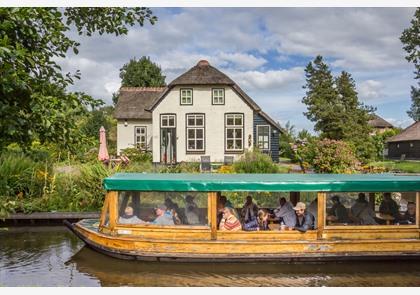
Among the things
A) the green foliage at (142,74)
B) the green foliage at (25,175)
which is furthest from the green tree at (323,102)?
the green foliage at (25,175)

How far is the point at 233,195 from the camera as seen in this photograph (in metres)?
13.0

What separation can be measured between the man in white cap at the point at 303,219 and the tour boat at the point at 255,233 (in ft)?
0.35

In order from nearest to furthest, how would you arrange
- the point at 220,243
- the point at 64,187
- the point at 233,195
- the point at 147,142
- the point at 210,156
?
the point at 220,243
the point at 233,195
the point at 64,187
the point at 210,156
the point at 147,142

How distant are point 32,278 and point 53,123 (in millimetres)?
6240

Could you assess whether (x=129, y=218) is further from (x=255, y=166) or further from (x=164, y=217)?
(x=255, y=166)

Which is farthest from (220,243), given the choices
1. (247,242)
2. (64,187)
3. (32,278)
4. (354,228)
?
(64,187)

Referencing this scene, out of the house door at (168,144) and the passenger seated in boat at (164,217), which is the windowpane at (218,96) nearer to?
the house door at (168,144)

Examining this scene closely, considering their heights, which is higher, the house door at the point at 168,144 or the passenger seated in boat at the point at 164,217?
the house door at the point at 168,144

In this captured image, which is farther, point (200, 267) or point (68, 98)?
point (200, 267)

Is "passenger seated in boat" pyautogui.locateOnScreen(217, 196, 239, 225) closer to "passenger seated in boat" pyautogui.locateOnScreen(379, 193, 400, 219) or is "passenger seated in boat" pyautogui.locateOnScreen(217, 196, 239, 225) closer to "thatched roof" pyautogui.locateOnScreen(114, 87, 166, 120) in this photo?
"passenger seated in boat" pyautogui.locateOnScreen(379, 193, 400, 219)

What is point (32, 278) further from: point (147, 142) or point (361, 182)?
point (147, 142)

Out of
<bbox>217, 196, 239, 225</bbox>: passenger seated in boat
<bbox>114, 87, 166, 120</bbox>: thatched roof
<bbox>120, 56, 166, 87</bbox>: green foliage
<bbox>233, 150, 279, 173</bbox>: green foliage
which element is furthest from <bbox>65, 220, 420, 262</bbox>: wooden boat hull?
<bbox>120, 56, 166, 87</bbox>: green foliage

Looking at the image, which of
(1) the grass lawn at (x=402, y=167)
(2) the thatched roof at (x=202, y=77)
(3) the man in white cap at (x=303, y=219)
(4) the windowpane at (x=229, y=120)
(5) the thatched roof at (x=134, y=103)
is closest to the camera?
(3) the man in white cap at (x=303, y=219)

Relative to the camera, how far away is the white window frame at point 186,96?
102ft
